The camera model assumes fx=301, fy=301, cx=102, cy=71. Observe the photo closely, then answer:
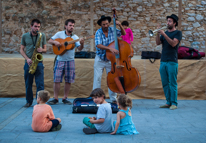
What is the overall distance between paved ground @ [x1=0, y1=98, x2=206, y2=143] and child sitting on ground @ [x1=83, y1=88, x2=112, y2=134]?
0.10 m

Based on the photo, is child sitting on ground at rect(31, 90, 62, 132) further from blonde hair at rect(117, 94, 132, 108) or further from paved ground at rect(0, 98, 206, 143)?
blonde hair at rect(117, 94, 132, 108)

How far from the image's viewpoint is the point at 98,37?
539cm

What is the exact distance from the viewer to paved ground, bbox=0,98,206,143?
3496mm

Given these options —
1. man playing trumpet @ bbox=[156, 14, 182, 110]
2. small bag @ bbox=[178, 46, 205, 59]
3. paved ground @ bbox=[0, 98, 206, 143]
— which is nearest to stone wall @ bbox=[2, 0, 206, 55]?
small bag @ bbox=[178, 46, 205, 59]

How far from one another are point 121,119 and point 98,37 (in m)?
2.15

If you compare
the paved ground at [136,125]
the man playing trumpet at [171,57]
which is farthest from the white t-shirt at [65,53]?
the man playing trumpet at [171,57]

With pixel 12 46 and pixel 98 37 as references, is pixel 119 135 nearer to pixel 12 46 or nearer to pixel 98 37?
pixel 98 37

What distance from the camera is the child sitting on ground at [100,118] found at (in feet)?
11.9

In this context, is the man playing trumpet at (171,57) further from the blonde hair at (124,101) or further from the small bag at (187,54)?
the blonde hair at (124,101)

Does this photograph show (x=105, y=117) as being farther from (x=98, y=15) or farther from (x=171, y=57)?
(x=98, y=15)

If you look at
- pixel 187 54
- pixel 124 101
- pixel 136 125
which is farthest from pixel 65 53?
pixel 187 54

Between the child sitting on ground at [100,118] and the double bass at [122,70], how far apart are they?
1.42 m

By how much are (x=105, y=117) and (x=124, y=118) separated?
231 millimetres

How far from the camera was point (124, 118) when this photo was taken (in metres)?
3.61
